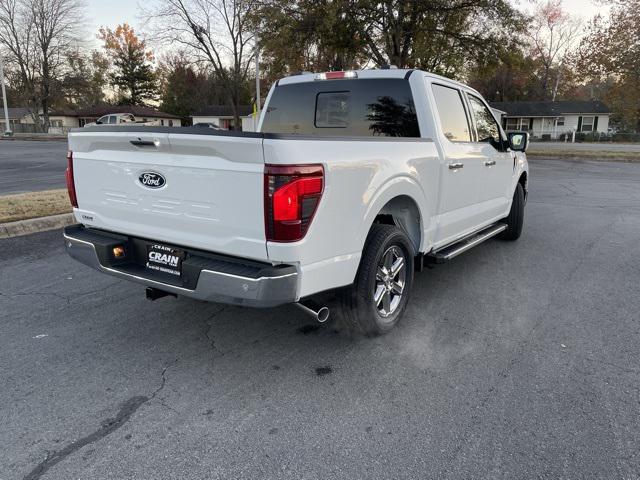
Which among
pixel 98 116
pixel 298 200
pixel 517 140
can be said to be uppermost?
pixel 98 116

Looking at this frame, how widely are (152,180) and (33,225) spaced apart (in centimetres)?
474

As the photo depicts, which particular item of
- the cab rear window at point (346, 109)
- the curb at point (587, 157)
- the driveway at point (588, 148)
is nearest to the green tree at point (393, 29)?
the curb at point (587, 157)

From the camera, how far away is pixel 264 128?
5.18 metres

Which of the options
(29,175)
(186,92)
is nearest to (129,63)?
(186,92)

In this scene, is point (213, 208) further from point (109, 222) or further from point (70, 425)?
point (70, 425)

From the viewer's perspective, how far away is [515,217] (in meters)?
6.95

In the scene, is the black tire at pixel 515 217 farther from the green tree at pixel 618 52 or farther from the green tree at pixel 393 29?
the green tree at pixel 618 52

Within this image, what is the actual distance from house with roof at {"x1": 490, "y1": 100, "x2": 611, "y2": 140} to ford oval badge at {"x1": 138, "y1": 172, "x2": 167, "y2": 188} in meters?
60.7

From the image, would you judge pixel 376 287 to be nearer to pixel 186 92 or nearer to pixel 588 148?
pixel 588 148

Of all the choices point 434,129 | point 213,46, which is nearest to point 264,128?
point 434,129

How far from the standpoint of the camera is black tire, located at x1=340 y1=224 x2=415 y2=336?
11.3 feet

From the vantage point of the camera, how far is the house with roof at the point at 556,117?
58.2 meters

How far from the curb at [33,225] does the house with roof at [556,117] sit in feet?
191

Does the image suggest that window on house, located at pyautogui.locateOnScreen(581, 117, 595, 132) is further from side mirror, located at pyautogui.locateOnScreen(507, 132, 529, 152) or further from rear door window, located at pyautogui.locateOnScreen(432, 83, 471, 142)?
rear door window, located at pyautogui.locateOnScreen(432, 83, 471, 142)
